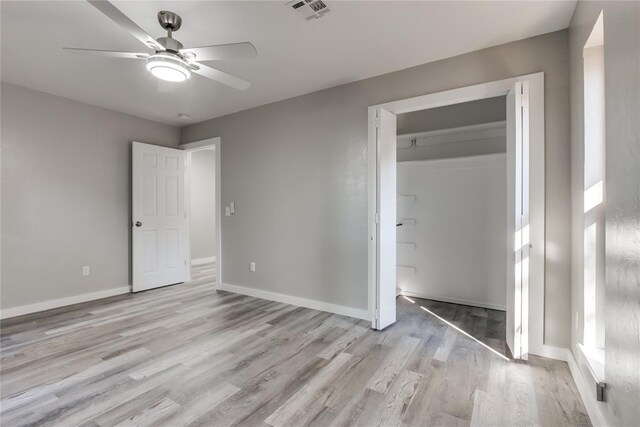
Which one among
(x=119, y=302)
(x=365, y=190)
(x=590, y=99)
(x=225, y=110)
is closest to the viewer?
(x=590, y=99)

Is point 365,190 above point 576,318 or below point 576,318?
above

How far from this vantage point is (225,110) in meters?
4.08

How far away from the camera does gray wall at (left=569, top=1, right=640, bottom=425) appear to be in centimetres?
105

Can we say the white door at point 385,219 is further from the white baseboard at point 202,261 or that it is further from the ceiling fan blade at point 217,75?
the white baseboard at point 202,261

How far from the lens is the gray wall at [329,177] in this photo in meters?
2.21

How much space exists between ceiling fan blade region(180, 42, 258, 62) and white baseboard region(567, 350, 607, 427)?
2710 mm

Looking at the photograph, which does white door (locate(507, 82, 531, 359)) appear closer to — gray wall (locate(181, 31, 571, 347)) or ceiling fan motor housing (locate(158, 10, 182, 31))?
gray wall (locate(181, 31, 571, 347))

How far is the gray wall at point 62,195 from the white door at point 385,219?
361 cm

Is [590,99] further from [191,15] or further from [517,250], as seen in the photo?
[191,15]

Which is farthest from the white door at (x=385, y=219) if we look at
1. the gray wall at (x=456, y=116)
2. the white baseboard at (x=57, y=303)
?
the white baseboard at (x=57, y=303)

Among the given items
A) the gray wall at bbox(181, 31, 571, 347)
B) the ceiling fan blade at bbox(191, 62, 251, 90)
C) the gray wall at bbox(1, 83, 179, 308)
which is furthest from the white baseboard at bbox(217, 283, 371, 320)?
the ceiling fan blade at bbox(191, 62, 251, 90)

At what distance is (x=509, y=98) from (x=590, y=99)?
65cm

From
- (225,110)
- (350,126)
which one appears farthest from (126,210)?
(350,126)

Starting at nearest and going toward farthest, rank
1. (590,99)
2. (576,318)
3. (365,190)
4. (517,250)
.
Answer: (590,99), (576,318), (517,250), (365,190)
